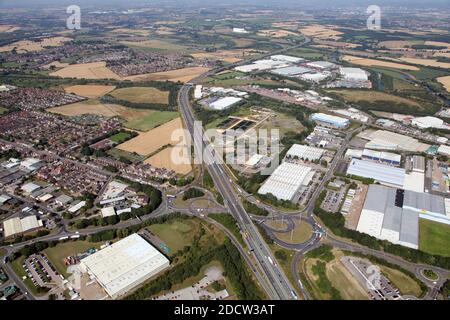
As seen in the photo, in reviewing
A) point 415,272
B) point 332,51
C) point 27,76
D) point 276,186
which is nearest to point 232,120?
point 276,186

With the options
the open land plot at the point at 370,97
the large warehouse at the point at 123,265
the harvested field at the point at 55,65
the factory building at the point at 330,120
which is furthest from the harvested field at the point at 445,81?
the harvested field at the point at 55,65

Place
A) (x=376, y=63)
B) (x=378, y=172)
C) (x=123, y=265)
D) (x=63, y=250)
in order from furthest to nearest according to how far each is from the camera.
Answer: (x=376, y=63) < (x=378, y=172) < (x=63, y=250) < (x=123, y=265)

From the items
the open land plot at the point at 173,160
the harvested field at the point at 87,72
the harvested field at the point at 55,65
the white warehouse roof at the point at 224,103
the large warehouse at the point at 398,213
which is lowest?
the large warehouse at the point at 398,213

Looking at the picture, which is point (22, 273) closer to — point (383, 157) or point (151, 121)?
point (151, 121)

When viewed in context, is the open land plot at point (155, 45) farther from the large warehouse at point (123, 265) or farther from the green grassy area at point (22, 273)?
the green grassy area at point (22, 273)

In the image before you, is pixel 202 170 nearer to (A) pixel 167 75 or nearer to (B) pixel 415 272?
(B) pixel 415 272

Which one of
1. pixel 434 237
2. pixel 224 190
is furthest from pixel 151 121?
pixel 434 237
